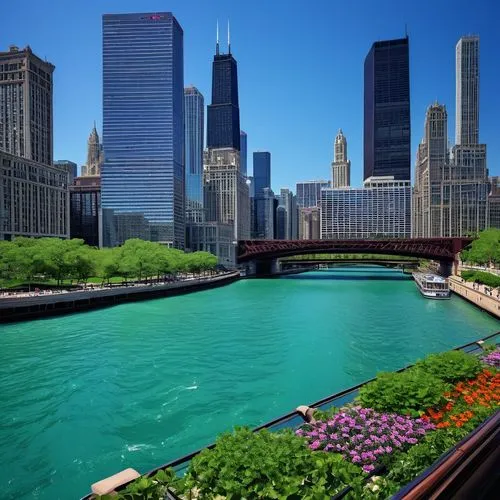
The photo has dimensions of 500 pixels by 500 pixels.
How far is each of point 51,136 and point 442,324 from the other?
165 metres

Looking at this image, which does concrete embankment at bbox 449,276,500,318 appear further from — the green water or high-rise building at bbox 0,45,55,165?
high-rise building at bbox 0,45,55,165

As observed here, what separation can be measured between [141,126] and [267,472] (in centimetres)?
17879

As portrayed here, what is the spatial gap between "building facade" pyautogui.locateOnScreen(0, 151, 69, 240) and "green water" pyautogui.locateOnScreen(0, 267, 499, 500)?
292ft

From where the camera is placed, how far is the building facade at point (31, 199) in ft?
397

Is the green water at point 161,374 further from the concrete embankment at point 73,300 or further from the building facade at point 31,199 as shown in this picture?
the building facade at point 31,199

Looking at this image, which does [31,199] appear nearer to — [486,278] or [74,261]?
[74,261]

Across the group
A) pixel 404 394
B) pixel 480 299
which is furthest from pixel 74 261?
pixel 404 394

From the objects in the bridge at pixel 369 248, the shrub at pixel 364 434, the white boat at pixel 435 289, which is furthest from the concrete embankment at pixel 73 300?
the shrub at pixel 364 434

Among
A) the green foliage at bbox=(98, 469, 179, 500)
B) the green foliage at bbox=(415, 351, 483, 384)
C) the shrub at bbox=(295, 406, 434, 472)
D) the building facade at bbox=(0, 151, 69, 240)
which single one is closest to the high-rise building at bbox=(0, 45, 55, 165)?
the building facade at bbox=(0, 151, 69, 240)

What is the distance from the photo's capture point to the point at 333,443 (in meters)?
9.12

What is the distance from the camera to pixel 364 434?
946 cm

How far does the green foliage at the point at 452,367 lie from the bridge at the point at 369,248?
3644 inches

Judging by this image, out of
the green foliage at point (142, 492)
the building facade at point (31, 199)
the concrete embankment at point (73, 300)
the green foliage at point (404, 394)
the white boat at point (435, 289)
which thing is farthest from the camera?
the building facade at point (31, 199)

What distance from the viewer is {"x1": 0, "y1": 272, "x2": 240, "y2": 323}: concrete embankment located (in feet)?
152
